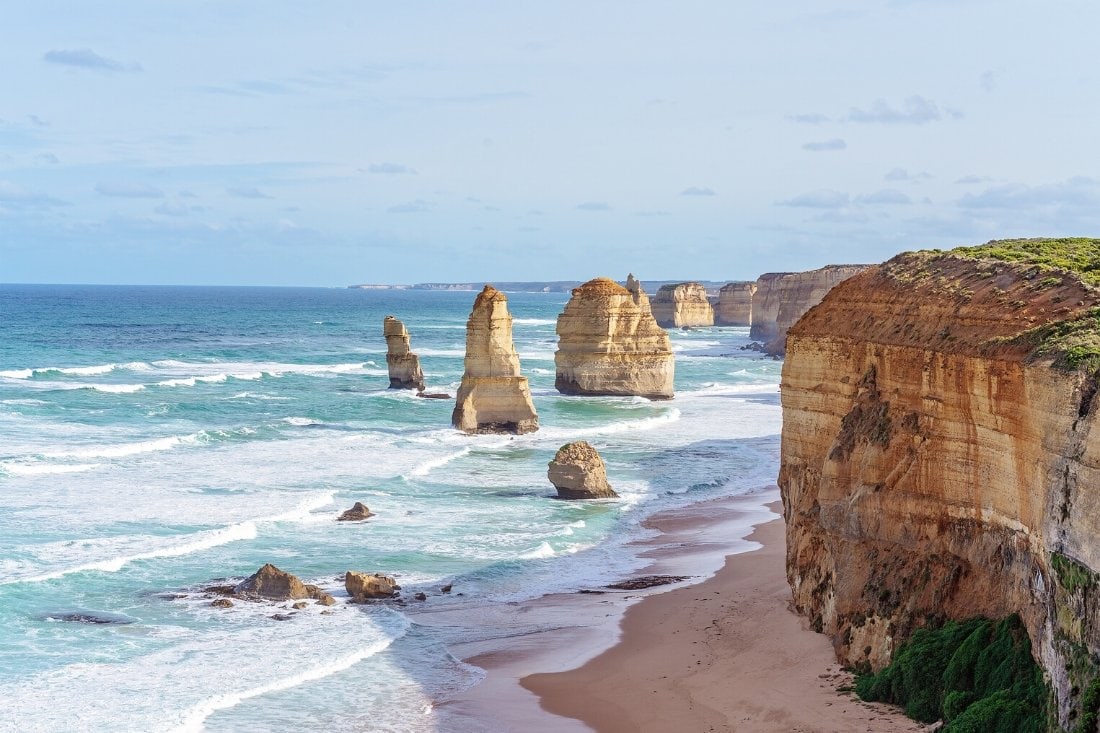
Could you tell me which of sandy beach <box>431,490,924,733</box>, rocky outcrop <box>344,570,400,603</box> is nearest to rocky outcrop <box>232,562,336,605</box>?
rocky outcrop <box>344,570,400,603</box>

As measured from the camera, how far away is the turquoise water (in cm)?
2120

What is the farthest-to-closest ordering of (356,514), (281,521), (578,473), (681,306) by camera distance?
(681,306), (578,473), (356,514), (281,521)

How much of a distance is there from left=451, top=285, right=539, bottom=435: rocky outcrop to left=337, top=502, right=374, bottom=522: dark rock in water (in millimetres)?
17061

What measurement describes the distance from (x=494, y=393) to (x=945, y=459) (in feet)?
115

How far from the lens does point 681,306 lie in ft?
488

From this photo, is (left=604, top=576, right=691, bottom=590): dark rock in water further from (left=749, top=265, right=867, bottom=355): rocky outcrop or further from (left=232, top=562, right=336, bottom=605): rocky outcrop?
(left=749, top=265, right=867, bottom=355): rocky outcrop

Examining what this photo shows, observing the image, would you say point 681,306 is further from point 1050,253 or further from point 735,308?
point 1050,253

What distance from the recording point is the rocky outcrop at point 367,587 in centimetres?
2648

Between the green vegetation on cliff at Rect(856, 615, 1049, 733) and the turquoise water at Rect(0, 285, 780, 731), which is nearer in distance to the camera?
the green vegetation on cliff at Rect(856, 615, 1049, 733)

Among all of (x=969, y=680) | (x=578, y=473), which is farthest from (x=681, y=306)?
(x=969, y=680)

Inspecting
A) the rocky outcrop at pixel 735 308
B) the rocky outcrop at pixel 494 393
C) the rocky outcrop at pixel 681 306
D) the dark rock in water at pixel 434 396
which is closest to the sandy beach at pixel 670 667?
the rocky outcrop at pixel 494 393

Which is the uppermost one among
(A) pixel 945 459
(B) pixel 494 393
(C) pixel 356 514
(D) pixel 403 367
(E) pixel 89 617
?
(A) pixel 945 459

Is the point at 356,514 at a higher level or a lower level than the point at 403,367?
lower

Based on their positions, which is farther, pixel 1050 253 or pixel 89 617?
pixel 89 617
